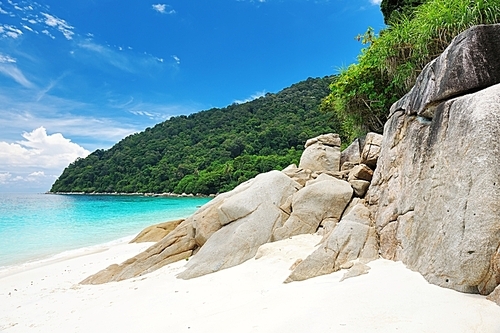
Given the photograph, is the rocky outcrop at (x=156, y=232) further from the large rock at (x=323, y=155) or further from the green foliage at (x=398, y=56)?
the green foliage at (x=398, y=56)

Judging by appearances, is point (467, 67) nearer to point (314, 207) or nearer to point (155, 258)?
point (314, 207)

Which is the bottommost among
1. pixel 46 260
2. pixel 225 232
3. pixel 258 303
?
pixel 258 303

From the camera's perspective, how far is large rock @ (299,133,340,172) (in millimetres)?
11781

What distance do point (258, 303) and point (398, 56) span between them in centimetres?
893

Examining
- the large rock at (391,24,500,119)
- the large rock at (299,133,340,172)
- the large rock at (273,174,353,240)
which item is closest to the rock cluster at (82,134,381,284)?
the large rock at (273,174,353,240)

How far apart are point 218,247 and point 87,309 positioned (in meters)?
3.01

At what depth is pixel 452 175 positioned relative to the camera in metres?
4.44

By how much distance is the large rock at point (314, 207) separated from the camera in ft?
27.4

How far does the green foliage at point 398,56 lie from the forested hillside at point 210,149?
110 feet

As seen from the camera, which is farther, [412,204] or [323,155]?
[323,155]

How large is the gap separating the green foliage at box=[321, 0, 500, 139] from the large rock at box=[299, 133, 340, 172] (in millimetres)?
2000

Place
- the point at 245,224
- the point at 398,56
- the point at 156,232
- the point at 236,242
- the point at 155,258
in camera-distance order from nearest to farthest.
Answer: the point at 236,242 < the point at 245,224 < the point at 155,258 < the point at 398,56 < the point at 156,232

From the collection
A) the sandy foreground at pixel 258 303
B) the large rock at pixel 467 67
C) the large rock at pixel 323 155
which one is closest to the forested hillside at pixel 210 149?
the large rock at pixel 323 155

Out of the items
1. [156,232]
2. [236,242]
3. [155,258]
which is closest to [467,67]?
[236,242]
